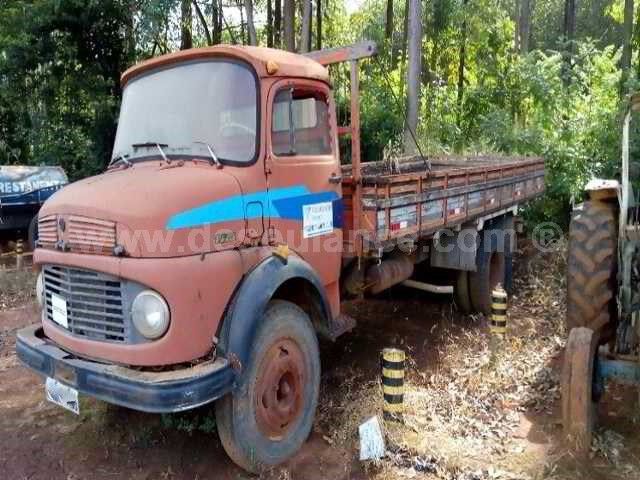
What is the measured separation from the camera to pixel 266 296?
3.21 metres

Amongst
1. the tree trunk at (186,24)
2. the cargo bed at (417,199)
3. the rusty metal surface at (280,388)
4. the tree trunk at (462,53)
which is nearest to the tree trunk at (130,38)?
the tree trunk at (186,24)

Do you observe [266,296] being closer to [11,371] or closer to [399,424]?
[399,424]

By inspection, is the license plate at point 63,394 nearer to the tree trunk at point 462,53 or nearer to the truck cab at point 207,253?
the truck cab at point 207,253

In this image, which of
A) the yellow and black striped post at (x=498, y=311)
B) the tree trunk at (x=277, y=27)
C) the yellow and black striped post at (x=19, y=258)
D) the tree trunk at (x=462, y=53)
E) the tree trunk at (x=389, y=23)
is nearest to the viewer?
the yellow and black striped post at (x=498, y=311)

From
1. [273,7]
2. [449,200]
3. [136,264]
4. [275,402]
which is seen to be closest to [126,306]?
[136,264]

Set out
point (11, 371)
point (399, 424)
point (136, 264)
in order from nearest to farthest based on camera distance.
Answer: point (136, 264), point (399, 424), point (11, 371)

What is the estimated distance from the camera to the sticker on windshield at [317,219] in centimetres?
380

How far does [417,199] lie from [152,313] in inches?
101

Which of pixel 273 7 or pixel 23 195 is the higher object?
pixel 273 7

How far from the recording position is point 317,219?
3895 millimetres

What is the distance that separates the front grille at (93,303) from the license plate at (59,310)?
0.03 m

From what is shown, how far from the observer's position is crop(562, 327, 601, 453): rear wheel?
10.9 feet

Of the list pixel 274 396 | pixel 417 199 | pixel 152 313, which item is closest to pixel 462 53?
pixel 417 199

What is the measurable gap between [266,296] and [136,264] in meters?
0.76
